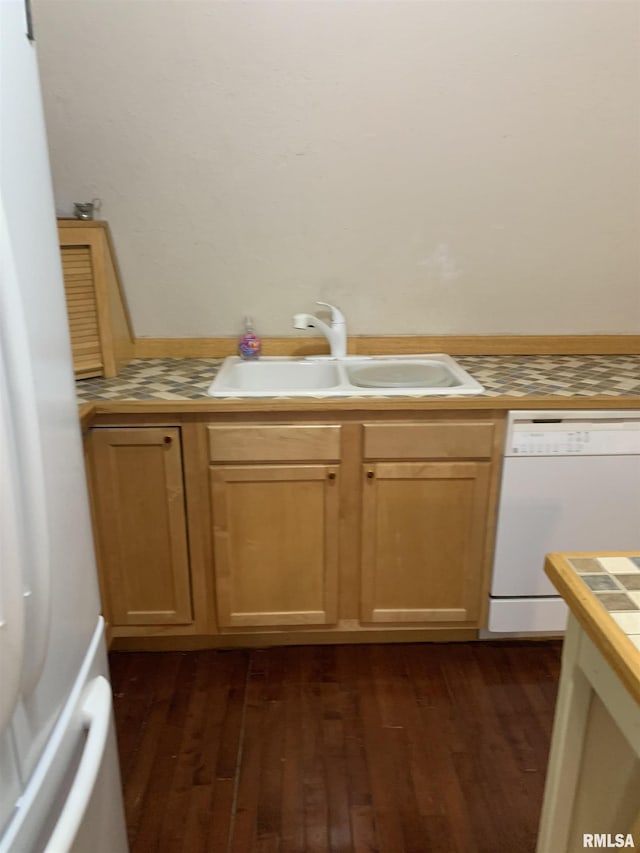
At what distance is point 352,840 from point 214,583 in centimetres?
87

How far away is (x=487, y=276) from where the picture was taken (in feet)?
7.76

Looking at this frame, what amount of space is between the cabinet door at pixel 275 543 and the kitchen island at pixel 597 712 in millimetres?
1105

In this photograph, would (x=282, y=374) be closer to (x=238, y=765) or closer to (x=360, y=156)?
(x=360, y=156)

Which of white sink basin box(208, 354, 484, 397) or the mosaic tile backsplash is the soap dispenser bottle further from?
the mosaic tile backsplash

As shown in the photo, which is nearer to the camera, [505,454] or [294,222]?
[505,454]

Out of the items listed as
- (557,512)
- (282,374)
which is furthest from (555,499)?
(282,374)

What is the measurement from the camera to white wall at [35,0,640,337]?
6.08 ft

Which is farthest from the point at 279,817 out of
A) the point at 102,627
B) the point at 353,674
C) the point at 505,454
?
the point at 505,454

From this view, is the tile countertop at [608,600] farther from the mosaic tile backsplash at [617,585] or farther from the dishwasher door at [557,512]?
the dishwasher door at [557,512]

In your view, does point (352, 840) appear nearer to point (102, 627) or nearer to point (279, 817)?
point (279, 817)

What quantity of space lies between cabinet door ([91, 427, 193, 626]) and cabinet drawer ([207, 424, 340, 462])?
0.45 feet

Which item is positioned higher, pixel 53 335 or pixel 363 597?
pixel 53 335

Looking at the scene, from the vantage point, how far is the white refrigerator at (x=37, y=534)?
0.69 meters

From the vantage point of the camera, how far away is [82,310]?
214 centimetres
